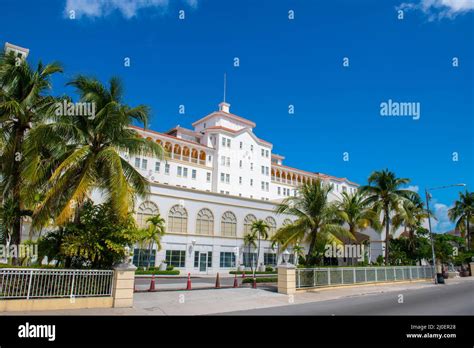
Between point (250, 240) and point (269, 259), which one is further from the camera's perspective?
point (269, 259)

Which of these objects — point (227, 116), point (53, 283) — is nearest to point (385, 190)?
point (53, 283)

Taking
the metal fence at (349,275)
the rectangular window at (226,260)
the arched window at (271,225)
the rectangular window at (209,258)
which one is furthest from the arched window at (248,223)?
the metal fence at (349,275)

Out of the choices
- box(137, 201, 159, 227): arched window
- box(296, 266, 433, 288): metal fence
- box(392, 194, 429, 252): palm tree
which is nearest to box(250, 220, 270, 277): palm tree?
box(137, 201, 159, 227): arched window

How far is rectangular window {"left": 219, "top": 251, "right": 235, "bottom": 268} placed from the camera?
140 feet

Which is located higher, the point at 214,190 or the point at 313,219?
the point at 214,190

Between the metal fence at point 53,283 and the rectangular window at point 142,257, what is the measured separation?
80.1 ft

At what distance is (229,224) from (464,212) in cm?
3346

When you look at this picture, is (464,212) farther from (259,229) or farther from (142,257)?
(142,257)

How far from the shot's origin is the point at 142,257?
3666cm

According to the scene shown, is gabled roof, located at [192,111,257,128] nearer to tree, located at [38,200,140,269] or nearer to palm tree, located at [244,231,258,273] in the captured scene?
palm tree, located at [244,231,258,273]

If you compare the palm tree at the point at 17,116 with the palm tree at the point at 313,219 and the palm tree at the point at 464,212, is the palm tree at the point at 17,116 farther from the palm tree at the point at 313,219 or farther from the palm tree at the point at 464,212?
the palm tree at the point at 464,212
